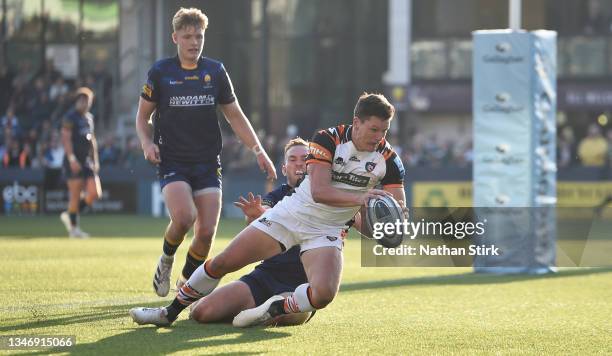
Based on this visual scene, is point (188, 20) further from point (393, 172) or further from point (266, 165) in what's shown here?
point (393, 172)

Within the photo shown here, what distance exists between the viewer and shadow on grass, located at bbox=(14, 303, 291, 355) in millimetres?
7996

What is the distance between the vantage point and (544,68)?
15.1 meters

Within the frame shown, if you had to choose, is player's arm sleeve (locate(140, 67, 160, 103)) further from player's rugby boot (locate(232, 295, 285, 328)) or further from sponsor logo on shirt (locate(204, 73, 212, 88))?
player's rugby boot (locate(232, 295, 285, 328))

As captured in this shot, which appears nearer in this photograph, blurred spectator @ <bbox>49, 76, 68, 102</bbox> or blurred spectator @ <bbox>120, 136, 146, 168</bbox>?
blurred spectator @ <bbox>120, 136, 146, 168</bbox>

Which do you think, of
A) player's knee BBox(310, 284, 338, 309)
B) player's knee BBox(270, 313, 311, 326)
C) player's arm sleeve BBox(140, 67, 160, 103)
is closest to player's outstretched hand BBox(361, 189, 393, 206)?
player's knee BBox(310, 284, 338, 309)

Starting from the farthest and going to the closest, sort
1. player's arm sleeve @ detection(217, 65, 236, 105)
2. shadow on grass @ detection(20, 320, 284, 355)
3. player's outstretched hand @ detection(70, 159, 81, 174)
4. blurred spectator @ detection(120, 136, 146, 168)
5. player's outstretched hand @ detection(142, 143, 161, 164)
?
1. blurred spectator @ detection(120, 136, 146, 168)
2. player's outstretched hand @ detection(70, 159, 81, 174)
3. player's arm sleeve @ detection(217, 65, 236, 105)
4. player's outstretched hand @ detection(142, 143, 161, 164)
5. shadow on grass @ detection(20, 320, 284, 355)

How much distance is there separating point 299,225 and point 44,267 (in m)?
6.42

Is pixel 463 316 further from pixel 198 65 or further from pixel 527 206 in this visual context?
pixel 527 206

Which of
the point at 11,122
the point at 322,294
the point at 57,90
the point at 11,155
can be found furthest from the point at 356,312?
the point at 57,90

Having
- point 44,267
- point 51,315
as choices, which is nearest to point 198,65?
point 51,315

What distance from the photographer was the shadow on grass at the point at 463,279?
13195mm

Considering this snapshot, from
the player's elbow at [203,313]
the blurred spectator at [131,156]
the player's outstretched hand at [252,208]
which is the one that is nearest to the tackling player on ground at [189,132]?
the player's outstretched hand at [252,208]

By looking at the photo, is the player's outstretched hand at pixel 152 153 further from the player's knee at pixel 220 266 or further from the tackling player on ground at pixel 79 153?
the tackling player on ground at pixel 79 153

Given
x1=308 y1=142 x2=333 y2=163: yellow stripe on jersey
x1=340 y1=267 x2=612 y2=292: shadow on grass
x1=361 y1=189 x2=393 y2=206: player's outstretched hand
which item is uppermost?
x1=308 y1=142 x2=333 y2=163: yellow stripe on jersey
